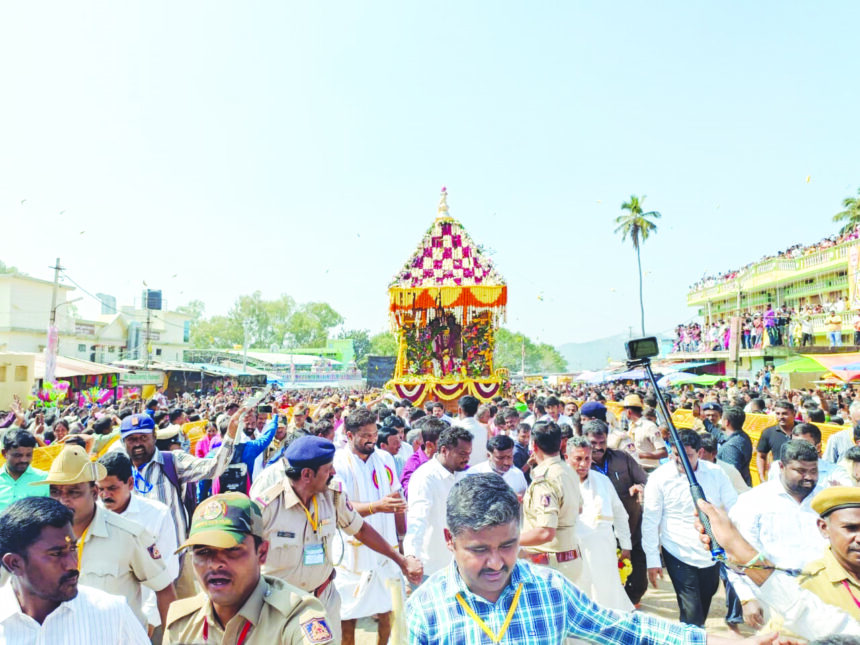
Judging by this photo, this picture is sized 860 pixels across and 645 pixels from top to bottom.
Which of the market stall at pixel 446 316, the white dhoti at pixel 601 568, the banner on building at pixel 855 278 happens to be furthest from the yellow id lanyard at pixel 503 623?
the banner on building at pixel 855 278

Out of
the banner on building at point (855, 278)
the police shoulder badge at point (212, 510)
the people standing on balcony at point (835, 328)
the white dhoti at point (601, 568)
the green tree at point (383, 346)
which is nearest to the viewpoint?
the police shoulder badge at point (212, 510)

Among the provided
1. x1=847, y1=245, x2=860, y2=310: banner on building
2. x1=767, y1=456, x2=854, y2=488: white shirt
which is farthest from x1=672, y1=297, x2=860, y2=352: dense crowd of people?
x1=767, y1=456, x2=854, y2=488: white shirt

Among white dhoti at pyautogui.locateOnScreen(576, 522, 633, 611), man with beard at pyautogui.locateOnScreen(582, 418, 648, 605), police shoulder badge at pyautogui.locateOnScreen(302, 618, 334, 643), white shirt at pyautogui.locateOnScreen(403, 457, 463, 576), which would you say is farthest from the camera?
man with beard at pyautogui.locateOnScreen(582, 418, 648, 605)

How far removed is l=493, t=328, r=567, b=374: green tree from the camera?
107 m

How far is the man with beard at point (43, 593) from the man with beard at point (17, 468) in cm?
283

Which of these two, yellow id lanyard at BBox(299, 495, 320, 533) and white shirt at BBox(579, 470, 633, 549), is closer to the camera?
yellow id lanyard at BBox(299, 495, 320, 533)

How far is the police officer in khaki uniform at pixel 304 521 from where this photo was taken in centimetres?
310

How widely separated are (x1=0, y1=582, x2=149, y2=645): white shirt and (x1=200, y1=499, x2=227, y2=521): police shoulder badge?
1.49 ft

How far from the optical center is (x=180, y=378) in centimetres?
3525

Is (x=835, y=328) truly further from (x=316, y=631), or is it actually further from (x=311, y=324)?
(x=311, y=324)

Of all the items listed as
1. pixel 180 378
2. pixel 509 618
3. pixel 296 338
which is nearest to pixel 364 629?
pixel 509 618

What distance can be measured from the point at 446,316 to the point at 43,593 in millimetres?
17684

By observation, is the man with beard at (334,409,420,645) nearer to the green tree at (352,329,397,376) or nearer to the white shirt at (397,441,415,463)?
the white shirt at (397,441,415,463)

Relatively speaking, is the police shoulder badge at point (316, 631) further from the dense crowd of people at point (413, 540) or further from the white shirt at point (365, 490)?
the white shirt at point (365, 490)
